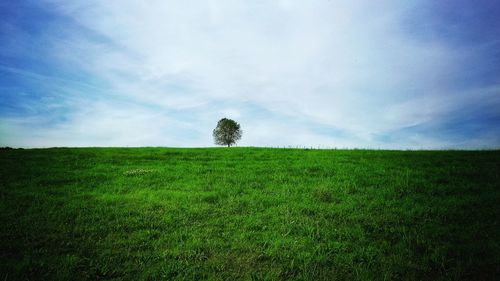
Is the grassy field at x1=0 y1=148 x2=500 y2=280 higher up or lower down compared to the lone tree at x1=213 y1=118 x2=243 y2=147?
lower down

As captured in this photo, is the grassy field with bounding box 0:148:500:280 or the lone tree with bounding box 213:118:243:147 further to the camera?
the lone tree with bounding box 213:118:243:147

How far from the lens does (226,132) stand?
215ft

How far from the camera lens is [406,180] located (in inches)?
522

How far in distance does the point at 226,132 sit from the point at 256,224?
188ft

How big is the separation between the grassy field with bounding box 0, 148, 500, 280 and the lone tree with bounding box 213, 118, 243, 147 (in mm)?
48973

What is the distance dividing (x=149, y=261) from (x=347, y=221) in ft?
20.1

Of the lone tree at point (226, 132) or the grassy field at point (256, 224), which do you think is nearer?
the grassy field at point (256, 224)

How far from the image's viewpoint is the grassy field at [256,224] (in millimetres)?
6312

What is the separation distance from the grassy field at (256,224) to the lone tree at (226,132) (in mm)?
48973

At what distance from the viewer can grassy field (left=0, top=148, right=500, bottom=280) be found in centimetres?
631

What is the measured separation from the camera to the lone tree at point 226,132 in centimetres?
6538

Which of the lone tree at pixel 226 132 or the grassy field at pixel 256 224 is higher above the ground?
the lone tree at pixel 226 132

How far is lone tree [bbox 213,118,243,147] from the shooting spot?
2574 inches

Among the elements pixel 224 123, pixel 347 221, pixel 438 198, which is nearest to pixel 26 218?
pixel 347 221
